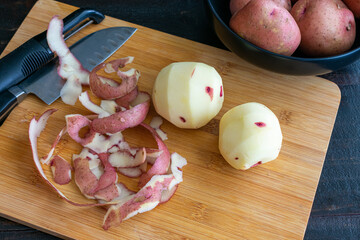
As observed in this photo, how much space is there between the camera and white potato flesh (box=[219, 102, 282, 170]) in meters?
1.25

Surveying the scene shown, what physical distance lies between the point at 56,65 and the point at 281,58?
81 centimetres

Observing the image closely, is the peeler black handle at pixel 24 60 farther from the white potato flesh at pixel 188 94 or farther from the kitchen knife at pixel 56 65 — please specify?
the white potato flesh at pixel 188 94

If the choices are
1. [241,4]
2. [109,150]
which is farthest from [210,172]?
[241,4]

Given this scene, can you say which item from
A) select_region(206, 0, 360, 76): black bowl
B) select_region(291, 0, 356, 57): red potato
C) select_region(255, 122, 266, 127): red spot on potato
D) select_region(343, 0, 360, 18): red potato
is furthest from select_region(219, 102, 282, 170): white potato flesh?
select_region(343, 0, 360, 18): red potato

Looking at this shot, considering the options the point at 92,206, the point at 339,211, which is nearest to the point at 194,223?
the point at 92,206

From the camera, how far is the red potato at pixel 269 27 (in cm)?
129

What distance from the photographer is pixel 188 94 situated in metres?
1.28

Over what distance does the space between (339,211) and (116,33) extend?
104 cm

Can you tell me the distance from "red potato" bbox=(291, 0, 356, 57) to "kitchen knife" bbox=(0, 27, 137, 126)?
64 centimetres

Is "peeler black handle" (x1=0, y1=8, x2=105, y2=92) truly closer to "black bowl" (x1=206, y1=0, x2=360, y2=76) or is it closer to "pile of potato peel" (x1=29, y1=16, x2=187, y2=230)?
"pile of potato peel" (x1=29, y1=16, x2=187, y2=230)

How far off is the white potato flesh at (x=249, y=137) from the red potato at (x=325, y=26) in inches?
11.2

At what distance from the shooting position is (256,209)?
→ 4.26 ft

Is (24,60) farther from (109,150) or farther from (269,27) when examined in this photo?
(269,27)

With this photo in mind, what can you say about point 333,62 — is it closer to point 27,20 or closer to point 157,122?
point 157,122
